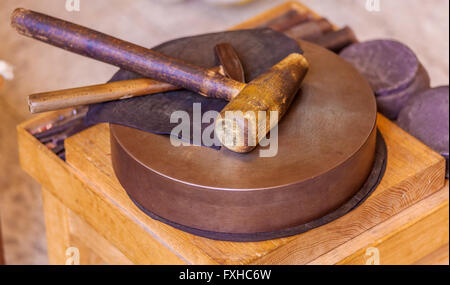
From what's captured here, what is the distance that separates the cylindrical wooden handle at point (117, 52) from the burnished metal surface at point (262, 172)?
0.11 m

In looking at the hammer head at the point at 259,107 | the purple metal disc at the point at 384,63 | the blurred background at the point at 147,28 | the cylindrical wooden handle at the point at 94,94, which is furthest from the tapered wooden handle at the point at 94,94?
the blurred background at the point at 147,28

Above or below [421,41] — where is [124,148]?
above

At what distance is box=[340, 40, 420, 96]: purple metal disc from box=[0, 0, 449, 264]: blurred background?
80 cm

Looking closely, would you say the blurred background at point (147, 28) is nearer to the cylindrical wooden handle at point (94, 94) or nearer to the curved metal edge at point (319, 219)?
the cylindrical wooden handle at point (94, 94)

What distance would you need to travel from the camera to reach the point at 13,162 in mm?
2301

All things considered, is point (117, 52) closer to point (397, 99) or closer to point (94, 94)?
point (94, 94)

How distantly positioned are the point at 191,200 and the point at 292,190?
168 millimetres

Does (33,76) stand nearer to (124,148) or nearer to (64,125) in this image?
(64,125)

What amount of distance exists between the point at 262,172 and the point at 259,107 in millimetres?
108

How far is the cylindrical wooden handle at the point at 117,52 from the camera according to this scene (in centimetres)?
131

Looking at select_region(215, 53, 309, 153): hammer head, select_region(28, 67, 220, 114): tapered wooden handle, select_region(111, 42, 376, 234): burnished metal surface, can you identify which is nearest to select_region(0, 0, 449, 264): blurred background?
select_region(28, 67, 220, 114): tapered wooden handle

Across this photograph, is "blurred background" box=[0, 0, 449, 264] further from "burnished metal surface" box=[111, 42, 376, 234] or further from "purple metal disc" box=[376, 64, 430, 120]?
"burnished metal surface" box=[111, 42, 376, 234]

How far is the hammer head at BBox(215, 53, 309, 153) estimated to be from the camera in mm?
1160
